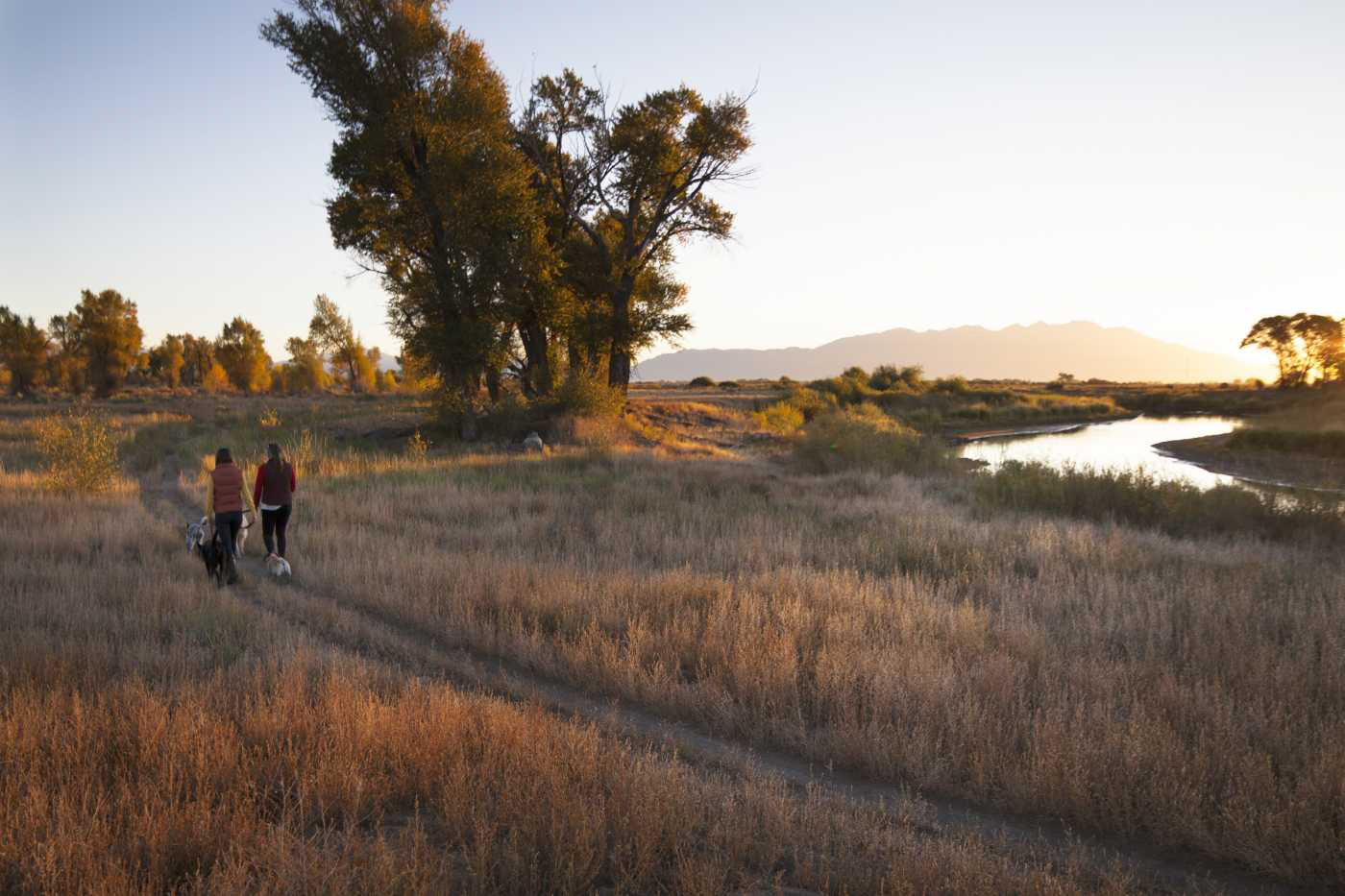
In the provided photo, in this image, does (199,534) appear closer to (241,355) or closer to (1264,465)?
(1264,465)

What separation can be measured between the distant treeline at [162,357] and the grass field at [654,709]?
2484 inches

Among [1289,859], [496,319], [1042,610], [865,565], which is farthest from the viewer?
[496,319]

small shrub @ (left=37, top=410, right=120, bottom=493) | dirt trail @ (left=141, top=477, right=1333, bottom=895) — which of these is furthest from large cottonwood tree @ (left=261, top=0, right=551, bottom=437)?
dirt trail @ (left=141, top=477, right=1333, bottom=895)

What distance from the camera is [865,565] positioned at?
10.9 meters

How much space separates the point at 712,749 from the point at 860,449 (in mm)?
20569

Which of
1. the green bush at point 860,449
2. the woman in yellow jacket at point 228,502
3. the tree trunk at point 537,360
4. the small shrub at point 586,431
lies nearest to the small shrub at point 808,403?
the green bush at point 860,449

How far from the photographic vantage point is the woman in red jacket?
34.8 ft

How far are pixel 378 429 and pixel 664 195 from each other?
49.5 feet

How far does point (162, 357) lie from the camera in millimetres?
88812

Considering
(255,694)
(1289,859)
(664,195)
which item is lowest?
(1289,859)

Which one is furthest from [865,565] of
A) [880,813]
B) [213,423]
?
[213,423]

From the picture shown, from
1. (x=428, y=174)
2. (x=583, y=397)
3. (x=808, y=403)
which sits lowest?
(x=808, y=403)

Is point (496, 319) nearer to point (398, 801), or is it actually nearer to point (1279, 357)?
point (398, 801)

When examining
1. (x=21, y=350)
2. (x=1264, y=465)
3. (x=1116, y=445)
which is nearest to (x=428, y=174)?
(x=1264, y=465)
